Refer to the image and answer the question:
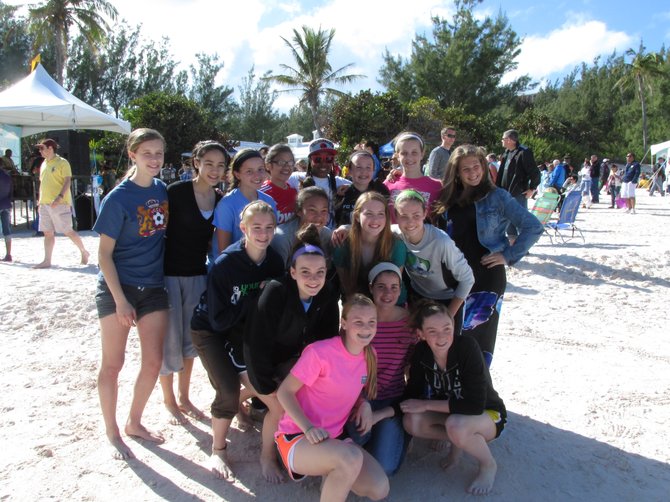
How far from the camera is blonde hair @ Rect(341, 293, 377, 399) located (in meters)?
2.55

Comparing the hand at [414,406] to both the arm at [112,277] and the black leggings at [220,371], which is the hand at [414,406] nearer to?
the black leggings at [220,371]

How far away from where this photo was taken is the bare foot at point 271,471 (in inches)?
109

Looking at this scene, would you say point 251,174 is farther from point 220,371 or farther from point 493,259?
point 493,259

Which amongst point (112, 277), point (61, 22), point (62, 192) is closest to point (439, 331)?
point (112, 277)

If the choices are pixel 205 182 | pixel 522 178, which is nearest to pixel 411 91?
pixel 522 178

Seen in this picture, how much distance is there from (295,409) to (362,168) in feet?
6.43

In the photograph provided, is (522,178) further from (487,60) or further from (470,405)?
(487,60)

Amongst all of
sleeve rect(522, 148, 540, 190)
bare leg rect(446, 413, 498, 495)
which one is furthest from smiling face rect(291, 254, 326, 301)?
sleeve rect(522, 148, 540, 190)

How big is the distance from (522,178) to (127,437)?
6353 millimetres

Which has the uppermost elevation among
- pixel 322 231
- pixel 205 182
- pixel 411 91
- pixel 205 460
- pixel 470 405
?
pixel 411 91

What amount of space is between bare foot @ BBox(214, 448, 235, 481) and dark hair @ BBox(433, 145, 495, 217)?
6.61ft

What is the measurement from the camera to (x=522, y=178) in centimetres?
753

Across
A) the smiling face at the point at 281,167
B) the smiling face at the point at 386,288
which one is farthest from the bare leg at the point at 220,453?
the smiling face at the point at 281,167

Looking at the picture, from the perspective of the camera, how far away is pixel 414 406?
2.79m
